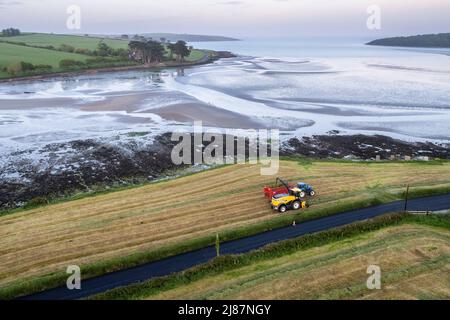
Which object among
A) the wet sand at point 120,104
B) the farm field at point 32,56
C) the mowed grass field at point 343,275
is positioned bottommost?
the mowed grass field at point 343,275

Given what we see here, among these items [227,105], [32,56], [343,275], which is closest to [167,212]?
[343,275]

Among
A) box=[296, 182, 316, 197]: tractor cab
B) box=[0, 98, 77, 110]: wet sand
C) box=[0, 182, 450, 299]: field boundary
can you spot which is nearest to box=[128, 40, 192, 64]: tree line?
box=[0, 98, 77, 110]: wet sand

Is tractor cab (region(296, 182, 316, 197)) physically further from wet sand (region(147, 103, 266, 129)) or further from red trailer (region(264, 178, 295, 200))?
wet sand (region(147, 103, 266, 129))

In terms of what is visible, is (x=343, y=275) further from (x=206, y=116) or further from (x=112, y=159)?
(x=206, y=116)

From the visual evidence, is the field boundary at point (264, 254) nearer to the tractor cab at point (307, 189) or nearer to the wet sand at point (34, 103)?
the tractor cab at point (307, 189)

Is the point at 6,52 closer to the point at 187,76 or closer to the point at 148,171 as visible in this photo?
the point at 187,76

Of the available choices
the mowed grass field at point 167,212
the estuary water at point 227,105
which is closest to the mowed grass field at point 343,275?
the mowed grass field at point 167,212

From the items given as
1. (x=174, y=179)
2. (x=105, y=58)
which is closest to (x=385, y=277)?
(x=174, y=179)
